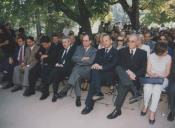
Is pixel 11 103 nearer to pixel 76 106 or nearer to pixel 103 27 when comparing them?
pixel 76 106

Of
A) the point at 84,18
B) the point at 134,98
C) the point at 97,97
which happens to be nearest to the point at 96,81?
the point at 97,97

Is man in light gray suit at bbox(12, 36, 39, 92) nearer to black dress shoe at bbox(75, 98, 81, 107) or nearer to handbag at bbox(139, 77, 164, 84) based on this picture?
black dress shoe at bbox(75, 98, 81, 107)

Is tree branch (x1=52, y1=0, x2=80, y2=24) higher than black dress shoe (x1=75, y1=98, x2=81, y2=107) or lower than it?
higher

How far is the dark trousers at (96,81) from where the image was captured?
26.1ft

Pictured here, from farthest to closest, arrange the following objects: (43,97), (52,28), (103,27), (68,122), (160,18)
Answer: (160,18)
(52,28)
(103,27)
(43,97)
(68,122)

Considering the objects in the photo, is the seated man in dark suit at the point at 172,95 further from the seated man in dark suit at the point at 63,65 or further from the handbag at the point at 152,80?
the seated man in dark suit at the point at 63,65

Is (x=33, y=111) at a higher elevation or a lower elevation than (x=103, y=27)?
lower

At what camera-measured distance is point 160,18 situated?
49562mm

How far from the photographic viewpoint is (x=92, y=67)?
8180 millimetres

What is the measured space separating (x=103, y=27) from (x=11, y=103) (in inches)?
385

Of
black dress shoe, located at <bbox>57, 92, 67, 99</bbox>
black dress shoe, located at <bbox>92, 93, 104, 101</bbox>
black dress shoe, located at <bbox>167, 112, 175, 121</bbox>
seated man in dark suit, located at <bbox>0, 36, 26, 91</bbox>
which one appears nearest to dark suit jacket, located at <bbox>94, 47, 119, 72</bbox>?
black dress shoe, located at <bbox>92, 93, 104, 101</bbox>

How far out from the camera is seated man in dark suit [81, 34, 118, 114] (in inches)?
314

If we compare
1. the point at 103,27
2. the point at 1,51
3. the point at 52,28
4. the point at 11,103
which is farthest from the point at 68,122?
the point at 52,28

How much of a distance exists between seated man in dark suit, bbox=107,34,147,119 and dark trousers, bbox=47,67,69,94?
1.54 meters
